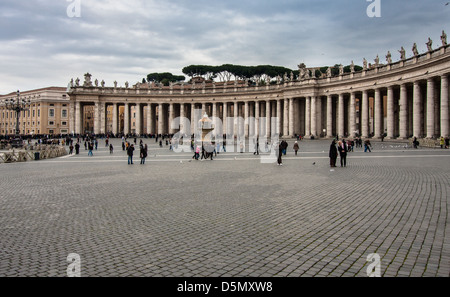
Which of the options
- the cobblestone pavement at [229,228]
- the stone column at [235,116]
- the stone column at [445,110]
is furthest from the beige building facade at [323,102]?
the cobblestone pavement at [229,228]

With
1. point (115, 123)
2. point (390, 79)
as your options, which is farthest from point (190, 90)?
point (390, 79)

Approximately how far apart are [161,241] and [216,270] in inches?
80.9

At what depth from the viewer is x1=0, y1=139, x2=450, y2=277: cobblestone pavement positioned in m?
6.15

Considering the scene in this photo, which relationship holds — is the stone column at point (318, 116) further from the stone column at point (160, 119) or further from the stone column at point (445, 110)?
the stone column at point (160, 119)

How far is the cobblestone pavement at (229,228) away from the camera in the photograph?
6152 millimetres

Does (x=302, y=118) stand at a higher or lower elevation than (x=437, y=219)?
higher

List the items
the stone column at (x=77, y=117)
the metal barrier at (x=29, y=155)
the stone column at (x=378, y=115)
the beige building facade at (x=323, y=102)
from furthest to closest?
the stone column at (x=77, y=117) < the stone column at (x=378, y=115) < the beige building facade at (x=323, y=102) < the metal barrier at (x=29, y=155)

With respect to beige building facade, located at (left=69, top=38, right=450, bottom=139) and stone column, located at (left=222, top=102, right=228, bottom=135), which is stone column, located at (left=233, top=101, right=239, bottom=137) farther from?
stone column, located at (left=222, top=102, right=228, bottom=135)

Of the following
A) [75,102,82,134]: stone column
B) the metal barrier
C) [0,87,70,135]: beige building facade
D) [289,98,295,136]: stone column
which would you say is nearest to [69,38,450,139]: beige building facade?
[289,98,295,136]: stone column

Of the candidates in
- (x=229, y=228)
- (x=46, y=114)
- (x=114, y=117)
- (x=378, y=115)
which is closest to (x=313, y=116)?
A: (x=378, y=115)

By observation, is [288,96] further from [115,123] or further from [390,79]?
[115,123]

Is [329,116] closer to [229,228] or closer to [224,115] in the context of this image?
[224,115]

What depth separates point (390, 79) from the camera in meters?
54.0

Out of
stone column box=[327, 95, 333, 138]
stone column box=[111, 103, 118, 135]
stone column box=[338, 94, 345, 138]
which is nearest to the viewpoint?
stone column box=[338, 94, 345, 138]
